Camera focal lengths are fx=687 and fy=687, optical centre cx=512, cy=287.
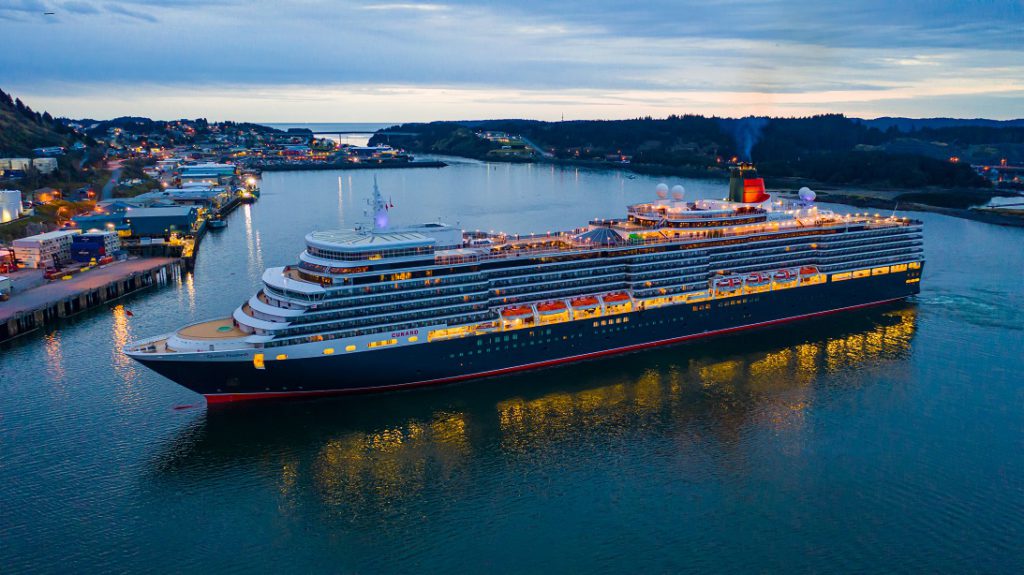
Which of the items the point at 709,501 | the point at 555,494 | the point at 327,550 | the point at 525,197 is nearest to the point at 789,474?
the point at 709,501

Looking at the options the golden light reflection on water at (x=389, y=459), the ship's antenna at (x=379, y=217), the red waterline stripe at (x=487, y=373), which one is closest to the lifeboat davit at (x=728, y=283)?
the red waterline stripe at (x=487, y=373)

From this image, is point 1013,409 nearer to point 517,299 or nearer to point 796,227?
point 796,227

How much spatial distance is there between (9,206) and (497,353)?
6263cm

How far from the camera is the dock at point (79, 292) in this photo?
42.1 m

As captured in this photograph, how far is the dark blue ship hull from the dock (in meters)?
20.2

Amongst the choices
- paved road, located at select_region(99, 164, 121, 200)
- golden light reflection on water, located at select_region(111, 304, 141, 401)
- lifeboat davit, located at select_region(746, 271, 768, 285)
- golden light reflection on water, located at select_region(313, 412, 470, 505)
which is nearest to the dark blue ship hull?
lifeboat davit, located at select_region(746, 271, 768, 285)

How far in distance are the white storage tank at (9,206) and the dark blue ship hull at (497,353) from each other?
54.4 metres

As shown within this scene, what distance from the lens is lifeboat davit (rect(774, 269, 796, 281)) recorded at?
138 ft

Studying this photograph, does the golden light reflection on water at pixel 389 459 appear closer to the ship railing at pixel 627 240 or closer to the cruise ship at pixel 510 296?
the cruise ship at pixel 510 296

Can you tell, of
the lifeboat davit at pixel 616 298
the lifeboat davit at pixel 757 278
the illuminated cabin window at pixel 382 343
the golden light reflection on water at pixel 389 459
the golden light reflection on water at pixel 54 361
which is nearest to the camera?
the golden light reflection on water at pixel 389 459

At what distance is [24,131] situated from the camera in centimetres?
12031

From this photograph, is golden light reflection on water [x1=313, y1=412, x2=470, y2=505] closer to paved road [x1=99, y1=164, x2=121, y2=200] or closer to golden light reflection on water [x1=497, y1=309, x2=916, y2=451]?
golden light reflection on water [x1=497, y1=309, x2=916, y2=451]

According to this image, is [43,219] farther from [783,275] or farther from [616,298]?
[783,275]

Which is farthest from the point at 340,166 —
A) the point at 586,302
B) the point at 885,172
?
the point at 586,302
